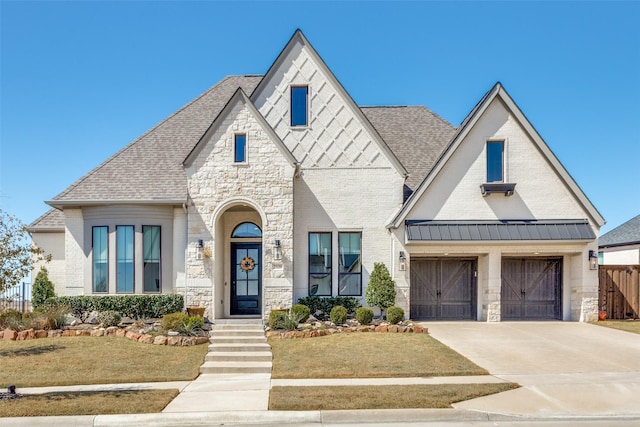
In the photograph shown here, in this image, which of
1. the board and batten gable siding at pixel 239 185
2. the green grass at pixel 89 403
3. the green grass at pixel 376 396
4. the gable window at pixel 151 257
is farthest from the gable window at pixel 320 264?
the green grass at pixel 89 403

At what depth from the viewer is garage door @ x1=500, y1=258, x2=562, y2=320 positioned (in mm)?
17875

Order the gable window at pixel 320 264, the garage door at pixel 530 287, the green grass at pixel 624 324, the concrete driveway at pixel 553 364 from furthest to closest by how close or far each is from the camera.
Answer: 1. the garage door at pixel 530 287
2. the gable window at pixel 320 264
3. the green grass at pixel 624 324
4. the concrete driveway at pixel 553 364

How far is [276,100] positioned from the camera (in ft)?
58.2

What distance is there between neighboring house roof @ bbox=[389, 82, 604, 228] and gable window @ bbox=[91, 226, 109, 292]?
10.3 meters

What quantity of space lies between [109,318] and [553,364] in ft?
42.3

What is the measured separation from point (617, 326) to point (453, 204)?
686 cm

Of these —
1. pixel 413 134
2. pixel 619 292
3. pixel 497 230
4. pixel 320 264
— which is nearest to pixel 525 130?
pixel 497 230

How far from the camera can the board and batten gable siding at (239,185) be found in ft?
53.1

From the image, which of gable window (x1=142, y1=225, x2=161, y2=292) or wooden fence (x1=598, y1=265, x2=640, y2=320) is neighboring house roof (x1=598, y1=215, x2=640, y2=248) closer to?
wooden fence (x1=598, y1=265, x2=640, y2=320)

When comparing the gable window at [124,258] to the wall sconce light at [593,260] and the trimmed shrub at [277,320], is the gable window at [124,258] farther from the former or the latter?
the wall sconce light at [593,260]

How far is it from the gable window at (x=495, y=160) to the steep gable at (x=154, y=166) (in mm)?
10446

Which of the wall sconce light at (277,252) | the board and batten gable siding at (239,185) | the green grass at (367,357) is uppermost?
the board and batten gable siding at (239,185)

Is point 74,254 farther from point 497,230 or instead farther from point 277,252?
point 497,230

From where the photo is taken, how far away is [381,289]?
16156mm
